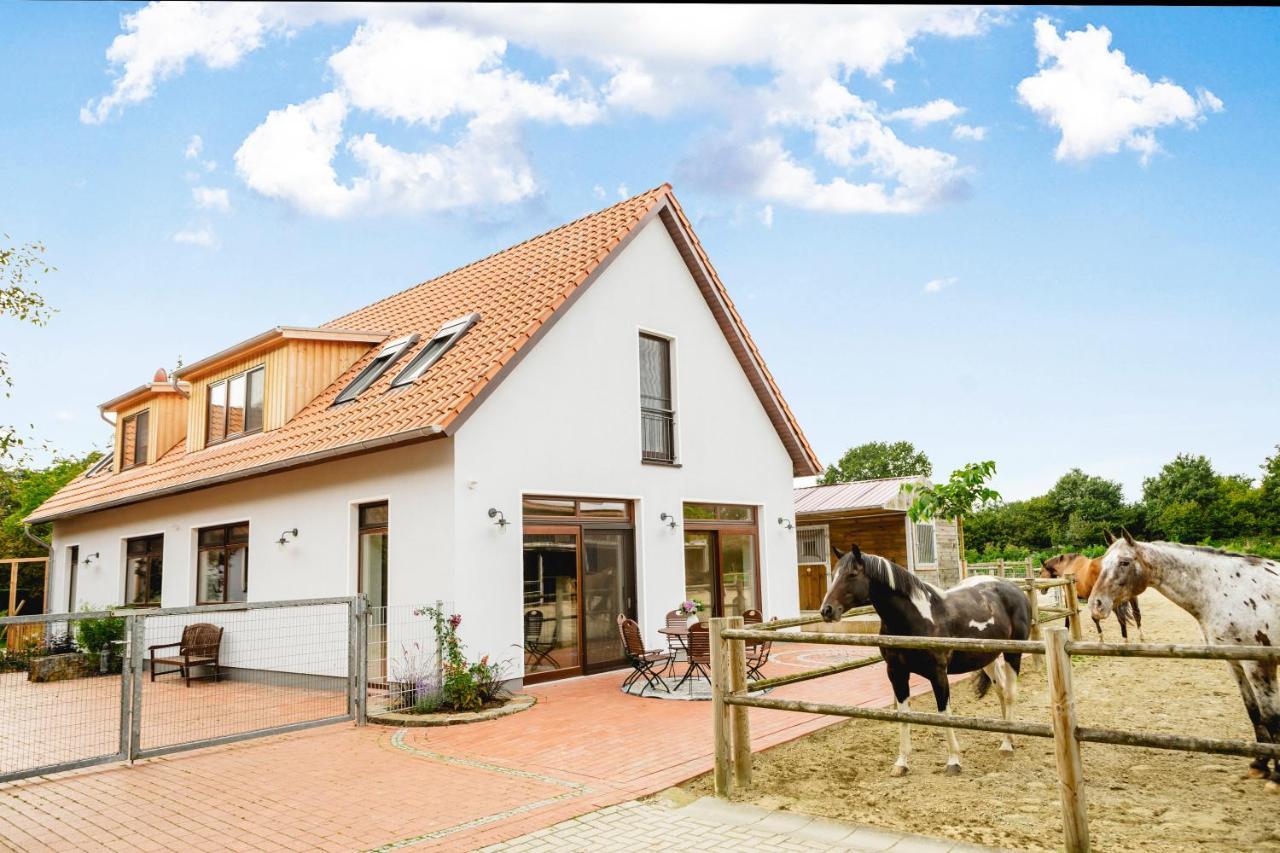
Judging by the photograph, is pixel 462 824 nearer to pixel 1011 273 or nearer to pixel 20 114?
pixel 20 114

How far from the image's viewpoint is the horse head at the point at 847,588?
255 inches

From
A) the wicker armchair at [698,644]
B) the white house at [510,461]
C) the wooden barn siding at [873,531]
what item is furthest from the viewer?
the wooden barn siding at [873,531]

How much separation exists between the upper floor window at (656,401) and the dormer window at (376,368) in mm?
3958

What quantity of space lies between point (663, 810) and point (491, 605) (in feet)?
17.0

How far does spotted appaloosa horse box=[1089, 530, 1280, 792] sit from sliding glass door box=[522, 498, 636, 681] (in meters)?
6.94

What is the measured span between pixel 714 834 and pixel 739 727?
3.40ft

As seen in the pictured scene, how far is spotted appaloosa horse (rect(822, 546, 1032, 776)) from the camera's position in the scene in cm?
629

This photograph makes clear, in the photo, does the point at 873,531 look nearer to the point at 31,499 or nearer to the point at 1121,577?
the point at 1121,577

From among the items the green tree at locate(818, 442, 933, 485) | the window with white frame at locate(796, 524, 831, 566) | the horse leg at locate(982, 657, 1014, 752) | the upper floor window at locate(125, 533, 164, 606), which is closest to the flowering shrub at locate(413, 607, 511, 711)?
the horse leg at locate(982, 657, 1014, 752)

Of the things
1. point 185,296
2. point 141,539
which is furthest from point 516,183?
point 141,539

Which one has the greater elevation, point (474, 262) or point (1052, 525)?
point (474, 262)

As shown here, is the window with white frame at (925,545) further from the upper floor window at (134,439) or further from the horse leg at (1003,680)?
the upper floor window at (134,439)

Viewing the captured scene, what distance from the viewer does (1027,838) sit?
479 centimetres

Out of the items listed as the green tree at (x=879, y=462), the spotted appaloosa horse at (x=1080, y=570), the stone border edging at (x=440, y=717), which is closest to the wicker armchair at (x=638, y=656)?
the stone border edging at (x=440, y=717)
